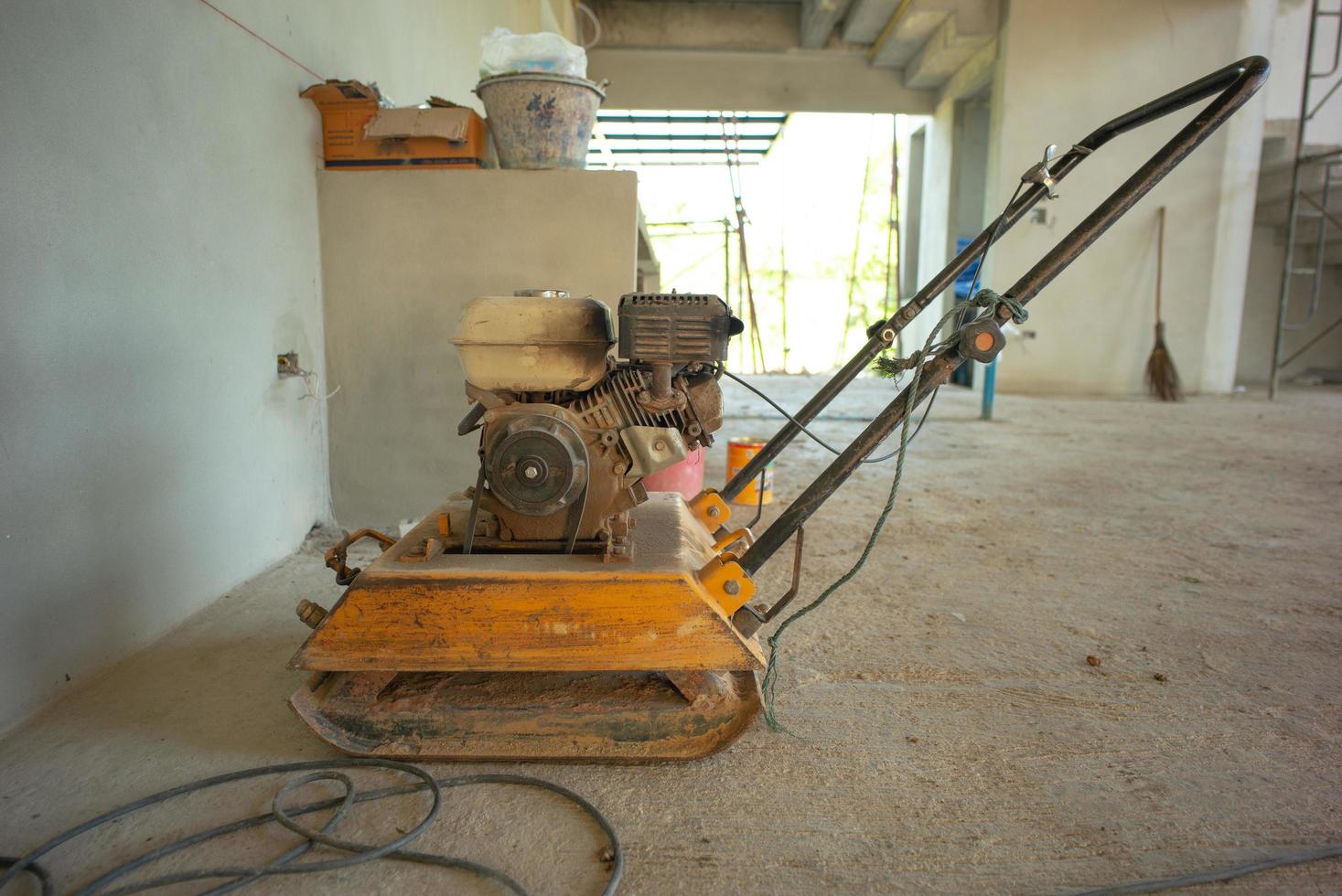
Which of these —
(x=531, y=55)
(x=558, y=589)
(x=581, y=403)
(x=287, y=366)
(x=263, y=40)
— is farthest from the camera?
(x=531, y=55)

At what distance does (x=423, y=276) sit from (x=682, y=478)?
4.04 feet

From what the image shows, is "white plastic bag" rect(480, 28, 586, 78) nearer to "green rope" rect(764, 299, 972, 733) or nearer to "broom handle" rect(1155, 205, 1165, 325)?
"green rope" rect(764, 299, 972, 733)

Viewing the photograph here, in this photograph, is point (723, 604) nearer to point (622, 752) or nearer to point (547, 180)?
point (622, 752)

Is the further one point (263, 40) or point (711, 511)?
point (263, 40)

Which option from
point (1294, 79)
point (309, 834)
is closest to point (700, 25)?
point (1294, 79)

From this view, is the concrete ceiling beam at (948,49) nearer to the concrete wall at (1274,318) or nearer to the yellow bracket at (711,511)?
the concrete wall at (1274,318)

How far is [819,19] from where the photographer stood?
8789 mm

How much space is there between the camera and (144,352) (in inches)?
77.2

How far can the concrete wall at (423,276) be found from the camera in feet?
9.63

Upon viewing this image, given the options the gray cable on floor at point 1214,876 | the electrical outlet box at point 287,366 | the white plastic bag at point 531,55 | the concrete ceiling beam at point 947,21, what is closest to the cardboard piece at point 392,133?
the white plastic bag at point 531,55

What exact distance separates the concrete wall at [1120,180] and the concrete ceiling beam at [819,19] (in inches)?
70.4

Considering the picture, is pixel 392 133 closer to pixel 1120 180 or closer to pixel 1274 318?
pixel 1120 180

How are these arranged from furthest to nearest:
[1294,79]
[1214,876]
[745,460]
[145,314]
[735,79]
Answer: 1. [735,79]
2. [1294,79]
3. [745,460]
4. [145,314]
5. [1214,876]

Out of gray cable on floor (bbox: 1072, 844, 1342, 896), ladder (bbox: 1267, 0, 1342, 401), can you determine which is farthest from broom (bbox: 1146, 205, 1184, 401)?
gray cable on floor (bbox: 1072, 844, 1342, 896)
